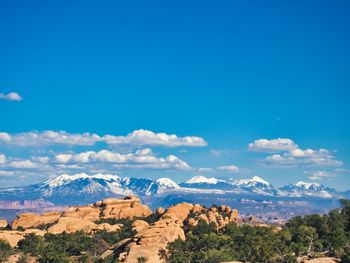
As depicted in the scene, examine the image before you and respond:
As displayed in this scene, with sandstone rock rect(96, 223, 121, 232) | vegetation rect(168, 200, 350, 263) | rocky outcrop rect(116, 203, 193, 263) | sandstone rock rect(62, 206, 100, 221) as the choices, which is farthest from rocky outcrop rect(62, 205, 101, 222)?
rocky outcrop rect(116, 203, 193, 263)

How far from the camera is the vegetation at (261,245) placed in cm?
11494

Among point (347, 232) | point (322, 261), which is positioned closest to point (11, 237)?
point (322, 261)

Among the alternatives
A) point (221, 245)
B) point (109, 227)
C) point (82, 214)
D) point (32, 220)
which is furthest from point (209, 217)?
point (32, 220)

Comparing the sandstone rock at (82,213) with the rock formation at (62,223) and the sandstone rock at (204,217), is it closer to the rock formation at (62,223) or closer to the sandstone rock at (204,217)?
the rock formation at (62,223)

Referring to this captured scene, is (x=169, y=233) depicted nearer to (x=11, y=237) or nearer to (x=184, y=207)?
(x=11, y=237)

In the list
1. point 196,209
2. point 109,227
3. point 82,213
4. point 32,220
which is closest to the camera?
point 109,227

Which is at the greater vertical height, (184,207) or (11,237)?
(184,207)

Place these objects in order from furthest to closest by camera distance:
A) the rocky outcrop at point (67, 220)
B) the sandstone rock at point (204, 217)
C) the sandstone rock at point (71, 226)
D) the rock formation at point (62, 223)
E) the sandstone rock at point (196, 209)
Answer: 1. the sandstone rock at point (196, 209)
2. the sandstone rock at point (204, 217)
3. the rocky outcrop at point (67, 220)
4. the sandstone rock at point (71, 226)
5. the rock formation at point (62, 223)

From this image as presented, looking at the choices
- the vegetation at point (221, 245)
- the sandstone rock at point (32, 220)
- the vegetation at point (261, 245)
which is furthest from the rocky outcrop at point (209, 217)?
the sandstone rock at point (32, 220)

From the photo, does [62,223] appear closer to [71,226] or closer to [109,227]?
[71,226]

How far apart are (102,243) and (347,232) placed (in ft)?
241

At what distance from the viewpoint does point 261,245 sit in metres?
117

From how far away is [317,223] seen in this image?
6058 inches

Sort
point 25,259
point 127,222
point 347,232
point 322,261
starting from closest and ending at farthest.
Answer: point 322,261 → point 25,259 → point 347,232 → point 127,222
